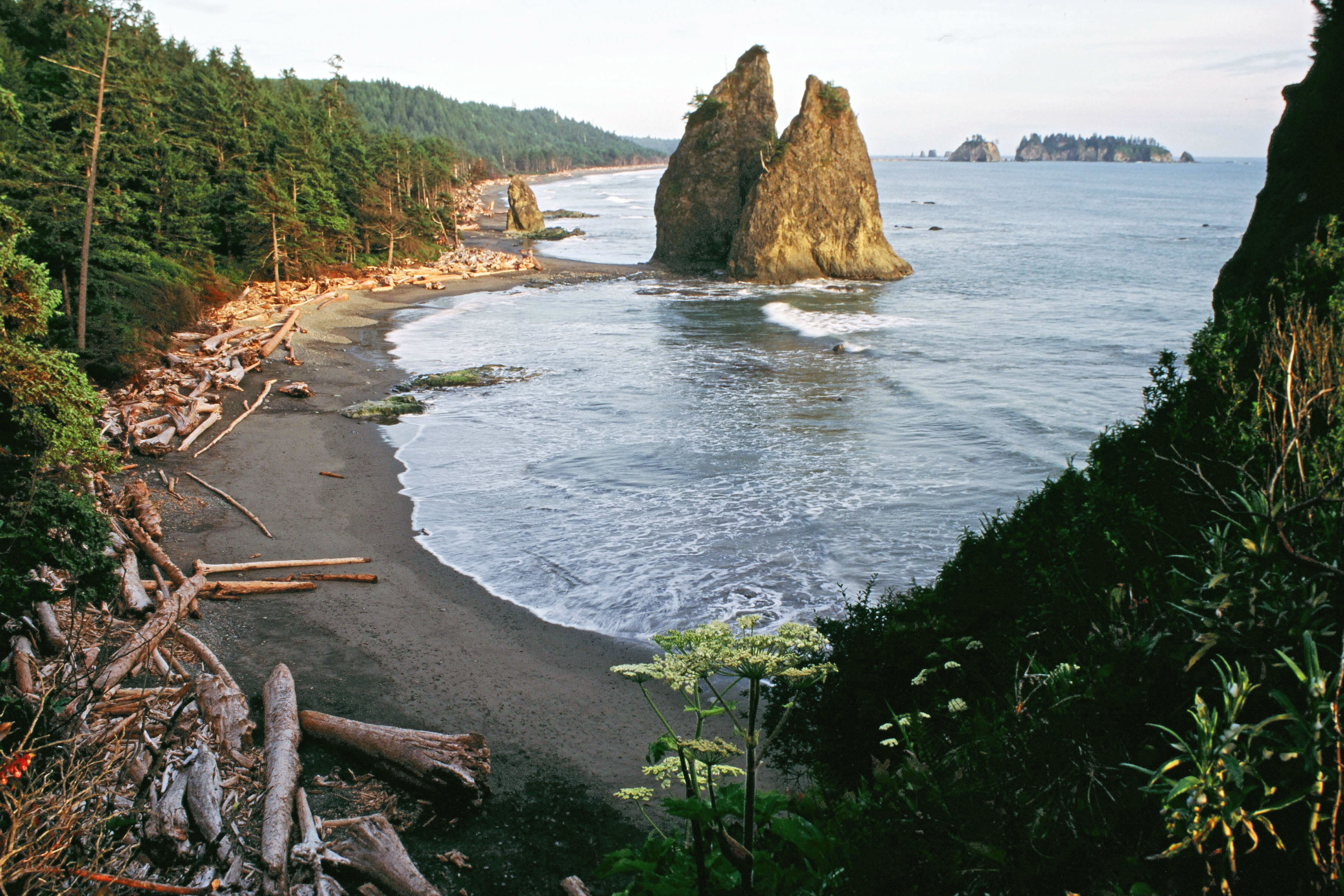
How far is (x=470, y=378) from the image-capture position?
25.0 metres

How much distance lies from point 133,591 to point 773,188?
149ft

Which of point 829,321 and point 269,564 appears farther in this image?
point 829,321

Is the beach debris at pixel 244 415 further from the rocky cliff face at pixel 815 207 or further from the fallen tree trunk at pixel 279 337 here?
the rocky cliff face at pixel 815 207

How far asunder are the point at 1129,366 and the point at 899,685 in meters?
27.2

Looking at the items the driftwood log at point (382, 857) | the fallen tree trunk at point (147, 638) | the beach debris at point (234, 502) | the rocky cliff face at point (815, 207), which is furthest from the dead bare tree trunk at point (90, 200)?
the rocky cliff face at point (815, 207)

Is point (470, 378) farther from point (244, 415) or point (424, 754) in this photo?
point (424, 754)

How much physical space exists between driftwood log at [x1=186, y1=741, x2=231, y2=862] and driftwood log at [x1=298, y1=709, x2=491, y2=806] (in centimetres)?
114

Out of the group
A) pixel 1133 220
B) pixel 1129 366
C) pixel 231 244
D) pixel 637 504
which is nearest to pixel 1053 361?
pixel 1129 366

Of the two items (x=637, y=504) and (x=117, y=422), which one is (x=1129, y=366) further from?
(x=117, y=422)

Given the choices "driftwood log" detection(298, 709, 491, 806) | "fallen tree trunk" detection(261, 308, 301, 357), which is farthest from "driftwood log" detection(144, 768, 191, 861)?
"fallen tree trunk" detection(261, 308, 301, 357)

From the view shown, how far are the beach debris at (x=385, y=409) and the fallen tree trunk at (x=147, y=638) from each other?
1061 cm

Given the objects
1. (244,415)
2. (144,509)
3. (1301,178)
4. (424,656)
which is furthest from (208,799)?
(244,415)

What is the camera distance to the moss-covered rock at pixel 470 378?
80.3ft

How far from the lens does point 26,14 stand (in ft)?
150
